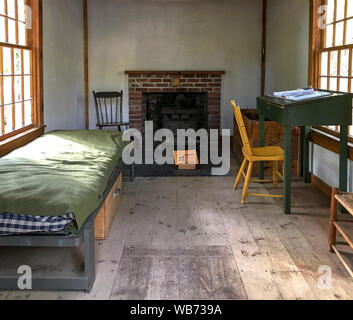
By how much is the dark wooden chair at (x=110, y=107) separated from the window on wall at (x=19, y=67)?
2691 millimetres

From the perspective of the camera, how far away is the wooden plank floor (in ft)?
9.25

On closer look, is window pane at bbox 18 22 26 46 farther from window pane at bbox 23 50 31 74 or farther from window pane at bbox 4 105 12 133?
window pane at bbox 4 105 12 133

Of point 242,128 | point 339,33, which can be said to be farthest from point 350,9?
point 242,128

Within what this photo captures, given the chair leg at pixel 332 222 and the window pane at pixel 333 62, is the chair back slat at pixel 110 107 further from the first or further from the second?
the chair leg at pixel 332 222

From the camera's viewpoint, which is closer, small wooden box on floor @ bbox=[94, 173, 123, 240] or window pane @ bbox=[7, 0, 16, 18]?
small wooden box on floor @ bbox=[94, 173, 123, 240]

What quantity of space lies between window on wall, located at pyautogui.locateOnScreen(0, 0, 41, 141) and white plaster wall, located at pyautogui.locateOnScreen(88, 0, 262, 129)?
9.80 ft

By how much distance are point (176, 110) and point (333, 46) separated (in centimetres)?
399

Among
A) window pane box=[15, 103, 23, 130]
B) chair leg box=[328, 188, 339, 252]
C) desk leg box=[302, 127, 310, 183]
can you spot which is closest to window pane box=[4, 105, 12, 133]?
window pane box=[15, 103, 23, 130]

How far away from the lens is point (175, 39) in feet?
27.3

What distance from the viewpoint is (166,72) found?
8.32 meters

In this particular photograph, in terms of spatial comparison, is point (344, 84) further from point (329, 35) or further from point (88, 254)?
point (88, 254)

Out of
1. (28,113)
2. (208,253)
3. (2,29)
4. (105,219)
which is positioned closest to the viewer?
(208,253)
